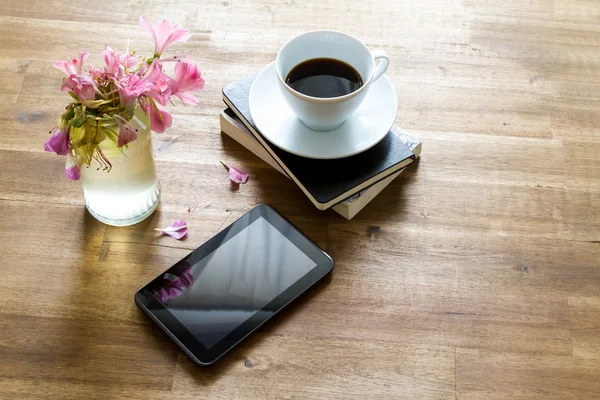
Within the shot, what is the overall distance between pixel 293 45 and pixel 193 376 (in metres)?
0.47

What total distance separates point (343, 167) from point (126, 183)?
0.30m

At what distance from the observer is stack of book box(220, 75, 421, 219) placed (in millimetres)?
1074

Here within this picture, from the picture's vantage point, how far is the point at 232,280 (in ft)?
3.44

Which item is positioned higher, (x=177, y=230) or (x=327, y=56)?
(x=327, y=56)

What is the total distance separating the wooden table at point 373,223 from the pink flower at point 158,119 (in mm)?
181

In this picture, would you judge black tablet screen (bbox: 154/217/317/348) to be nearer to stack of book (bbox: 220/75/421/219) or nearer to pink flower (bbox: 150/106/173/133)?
stack of book (bbox: 220/75/421/219)

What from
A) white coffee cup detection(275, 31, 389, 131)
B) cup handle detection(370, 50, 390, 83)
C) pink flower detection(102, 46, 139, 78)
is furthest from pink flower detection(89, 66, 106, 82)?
cup handle detection(370, 50, 390, 83)

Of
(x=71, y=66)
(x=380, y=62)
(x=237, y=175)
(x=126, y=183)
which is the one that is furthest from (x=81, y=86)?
(x=380, y=62)

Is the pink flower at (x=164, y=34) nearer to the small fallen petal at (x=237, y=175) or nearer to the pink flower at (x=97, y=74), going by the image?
the pink flower at (x=97, y=74)

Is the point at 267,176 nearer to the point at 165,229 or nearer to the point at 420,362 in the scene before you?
the point at 165,229

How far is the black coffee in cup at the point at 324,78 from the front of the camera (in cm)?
107

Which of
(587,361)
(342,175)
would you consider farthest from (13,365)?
(587,361)

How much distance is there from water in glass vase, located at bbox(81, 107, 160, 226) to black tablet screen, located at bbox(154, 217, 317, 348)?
11cm

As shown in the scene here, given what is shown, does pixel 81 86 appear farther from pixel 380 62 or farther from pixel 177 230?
pixel 380 62
